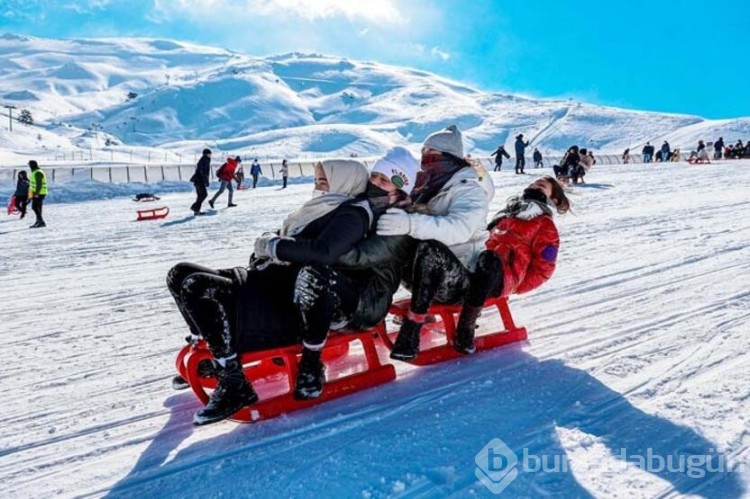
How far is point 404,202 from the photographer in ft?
10.7

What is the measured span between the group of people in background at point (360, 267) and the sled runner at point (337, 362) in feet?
0.24

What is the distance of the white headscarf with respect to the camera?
300cm

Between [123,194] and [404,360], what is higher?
[123,194]

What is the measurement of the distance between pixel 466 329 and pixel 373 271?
699 millimetres

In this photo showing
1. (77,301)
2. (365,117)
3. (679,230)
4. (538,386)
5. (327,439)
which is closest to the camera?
(327,439)

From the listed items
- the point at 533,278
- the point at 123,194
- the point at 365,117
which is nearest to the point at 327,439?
the point at 533,278

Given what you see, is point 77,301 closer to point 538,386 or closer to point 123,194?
point 538,386

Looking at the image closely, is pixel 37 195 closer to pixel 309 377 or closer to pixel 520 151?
pixel 309 377

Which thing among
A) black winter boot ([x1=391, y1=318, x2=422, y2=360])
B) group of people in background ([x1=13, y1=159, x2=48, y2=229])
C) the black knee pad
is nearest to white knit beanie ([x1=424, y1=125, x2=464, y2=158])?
black winter boot ([x1=391, y1=318, x2=422, y2=360])

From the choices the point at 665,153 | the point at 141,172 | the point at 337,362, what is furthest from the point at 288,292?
the point at 665,153

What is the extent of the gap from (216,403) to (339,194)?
111cm

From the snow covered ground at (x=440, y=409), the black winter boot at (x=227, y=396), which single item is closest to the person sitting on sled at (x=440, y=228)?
the snow covered ground at (x=440, y=409)

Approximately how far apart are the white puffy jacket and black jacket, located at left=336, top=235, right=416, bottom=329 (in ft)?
0.47

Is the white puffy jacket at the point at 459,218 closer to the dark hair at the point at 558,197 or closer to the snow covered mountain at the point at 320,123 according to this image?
the dark hair at the point at 558,197
